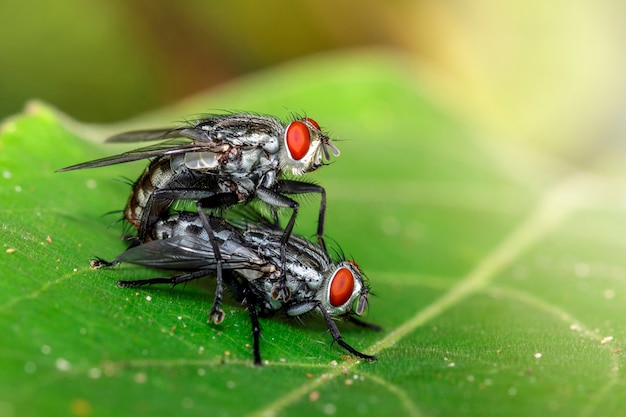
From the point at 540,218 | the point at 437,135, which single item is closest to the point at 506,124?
the point at 437,135

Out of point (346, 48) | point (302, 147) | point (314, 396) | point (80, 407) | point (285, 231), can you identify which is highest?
Answer: point (346, 48)

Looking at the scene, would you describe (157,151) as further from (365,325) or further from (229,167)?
(365,325)

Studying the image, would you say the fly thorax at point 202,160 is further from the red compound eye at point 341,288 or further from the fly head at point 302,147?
the red compound eye at point 341,288

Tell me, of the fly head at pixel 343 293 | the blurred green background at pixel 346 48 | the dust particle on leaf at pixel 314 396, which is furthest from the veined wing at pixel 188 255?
the blurred green background at pixel 346 48

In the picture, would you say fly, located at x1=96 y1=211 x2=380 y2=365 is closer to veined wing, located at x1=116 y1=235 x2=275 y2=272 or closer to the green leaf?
veined wing, located at x1=116 y1=235 x2=275 y2=272

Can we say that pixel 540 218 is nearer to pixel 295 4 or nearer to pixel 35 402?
pixel 295 4

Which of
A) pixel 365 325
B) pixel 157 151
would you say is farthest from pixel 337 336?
pixel 157 151

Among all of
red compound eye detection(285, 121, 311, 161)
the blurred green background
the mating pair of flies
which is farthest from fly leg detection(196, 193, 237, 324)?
the blurred green background
